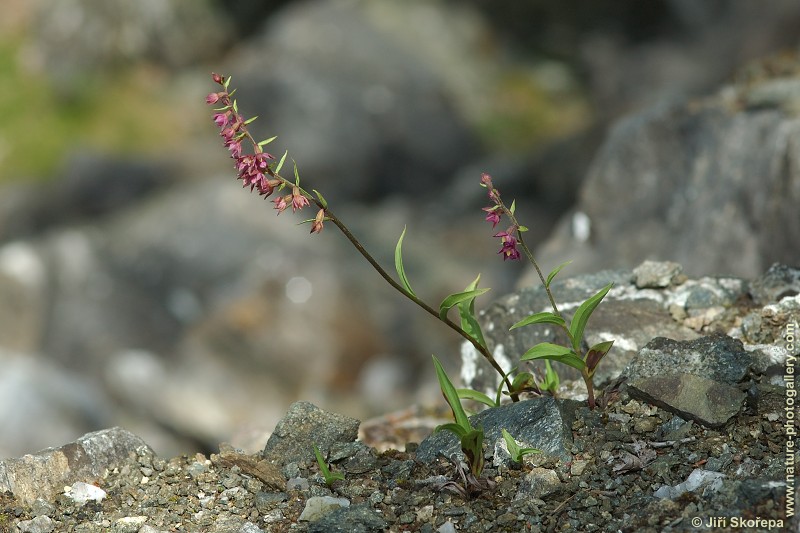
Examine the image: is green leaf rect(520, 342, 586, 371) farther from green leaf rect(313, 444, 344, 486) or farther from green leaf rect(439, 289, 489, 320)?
green leaf rect(313, 444, 344, 486)

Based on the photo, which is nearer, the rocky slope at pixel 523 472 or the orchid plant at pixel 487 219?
the rocky slope at pixel 523 472

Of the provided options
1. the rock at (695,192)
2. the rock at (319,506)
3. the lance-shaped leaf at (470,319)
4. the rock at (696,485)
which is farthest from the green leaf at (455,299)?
the rock at (695,192)

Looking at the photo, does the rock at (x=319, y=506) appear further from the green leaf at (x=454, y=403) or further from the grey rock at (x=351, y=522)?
the green leaf at (x=454, y=403)

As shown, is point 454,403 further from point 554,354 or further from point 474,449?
point 554,354

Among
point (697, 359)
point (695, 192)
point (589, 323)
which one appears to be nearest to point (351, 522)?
point (697, 359)

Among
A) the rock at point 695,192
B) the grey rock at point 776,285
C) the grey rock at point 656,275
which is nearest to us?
the grey rock at point 776,285

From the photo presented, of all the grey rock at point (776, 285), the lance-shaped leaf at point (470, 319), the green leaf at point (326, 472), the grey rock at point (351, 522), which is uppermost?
the grey rock at point (776, 285)
